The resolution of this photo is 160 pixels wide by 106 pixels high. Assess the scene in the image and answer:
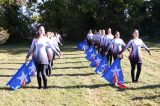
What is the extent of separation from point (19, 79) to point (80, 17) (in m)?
40.4

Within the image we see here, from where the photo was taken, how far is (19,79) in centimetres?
1439

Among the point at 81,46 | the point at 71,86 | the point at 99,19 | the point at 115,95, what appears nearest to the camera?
the point at 115,95

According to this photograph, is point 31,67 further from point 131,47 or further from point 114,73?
point 131,47

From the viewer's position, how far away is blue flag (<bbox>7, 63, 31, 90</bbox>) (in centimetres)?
1419

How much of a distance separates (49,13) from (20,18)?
4.02 m

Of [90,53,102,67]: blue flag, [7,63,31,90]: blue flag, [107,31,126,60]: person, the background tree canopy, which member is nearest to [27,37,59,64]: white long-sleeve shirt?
[7,63,31,90]: blue flag

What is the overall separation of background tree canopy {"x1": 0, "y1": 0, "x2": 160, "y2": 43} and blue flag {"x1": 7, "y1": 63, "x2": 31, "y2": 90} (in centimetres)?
3788

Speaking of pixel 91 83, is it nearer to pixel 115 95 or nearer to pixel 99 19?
pixel 115 95

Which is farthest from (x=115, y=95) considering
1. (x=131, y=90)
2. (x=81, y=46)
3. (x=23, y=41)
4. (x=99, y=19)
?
(x=23, y=41)

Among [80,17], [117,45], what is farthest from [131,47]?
[80,17]

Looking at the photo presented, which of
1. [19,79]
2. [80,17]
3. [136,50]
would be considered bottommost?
[80,17]

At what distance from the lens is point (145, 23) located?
54781 millimetres

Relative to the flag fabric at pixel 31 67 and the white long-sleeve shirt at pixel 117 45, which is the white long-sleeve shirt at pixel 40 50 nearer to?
the flag fabric at pixel 31 67

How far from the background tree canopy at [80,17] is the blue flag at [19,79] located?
37.9m
